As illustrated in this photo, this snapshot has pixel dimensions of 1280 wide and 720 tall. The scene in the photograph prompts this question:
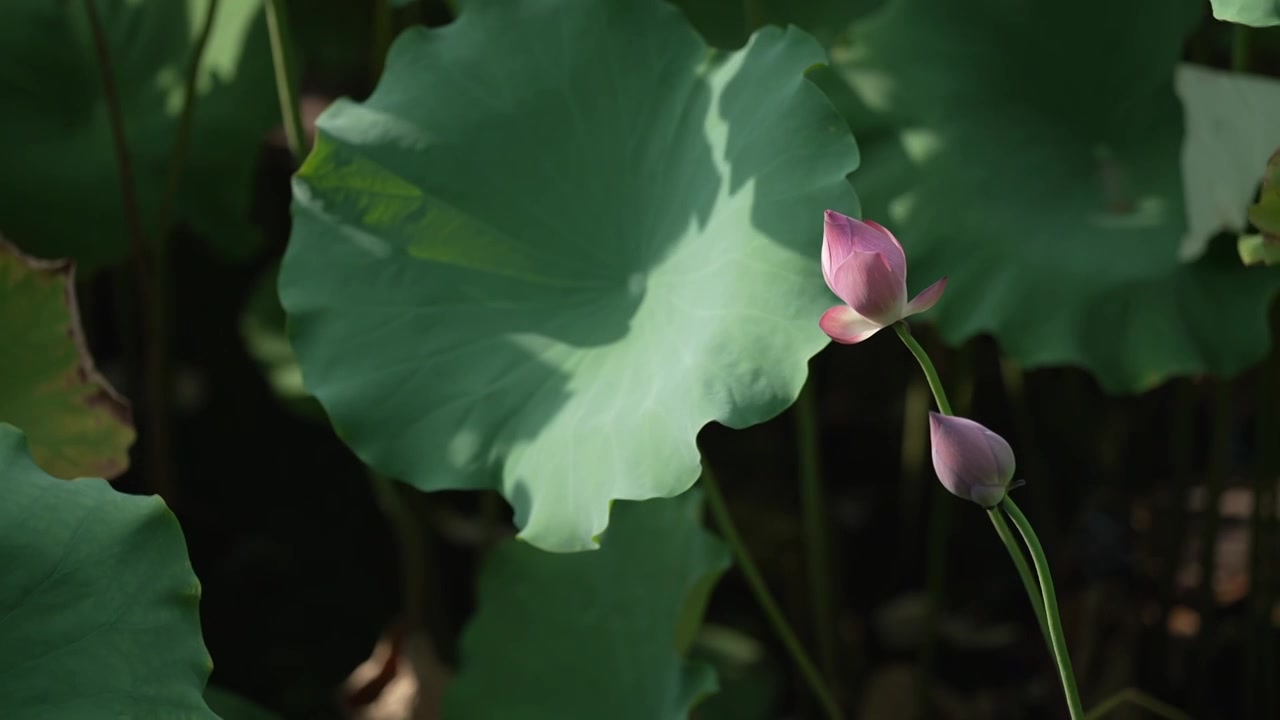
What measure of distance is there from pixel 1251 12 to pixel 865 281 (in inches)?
15.6

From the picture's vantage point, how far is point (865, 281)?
25.2 inches

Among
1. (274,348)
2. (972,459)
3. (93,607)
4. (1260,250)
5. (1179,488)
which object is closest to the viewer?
(972,459)

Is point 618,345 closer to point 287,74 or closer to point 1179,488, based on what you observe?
point 287,74

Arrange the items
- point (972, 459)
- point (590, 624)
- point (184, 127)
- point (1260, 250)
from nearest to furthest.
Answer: point (972, 459), point (1260, 250), point (590, 624), point (184, 127)

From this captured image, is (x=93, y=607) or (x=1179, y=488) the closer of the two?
(x=93, y=607)

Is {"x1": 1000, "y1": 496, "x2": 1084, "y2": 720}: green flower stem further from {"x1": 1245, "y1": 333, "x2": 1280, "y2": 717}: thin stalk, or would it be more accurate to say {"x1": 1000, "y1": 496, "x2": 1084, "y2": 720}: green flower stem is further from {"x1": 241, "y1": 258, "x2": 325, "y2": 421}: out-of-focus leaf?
{"x1": 241, "y1": 258, "x2": 325, "y2": 421}: out-of-focus leaf

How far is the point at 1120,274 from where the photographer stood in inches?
46.4

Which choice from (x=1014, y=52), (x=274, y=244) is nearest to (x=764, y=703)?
(x=1014, y=52)

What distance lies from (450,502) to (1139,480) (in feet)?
3.43

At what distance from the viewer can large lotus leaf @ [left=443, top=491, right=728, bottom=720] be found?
1146 mm

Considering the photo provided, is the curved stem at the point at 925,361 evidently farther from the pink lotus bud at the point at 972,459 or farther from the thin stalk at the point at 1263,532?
the thin stalk at the point at 1263,532

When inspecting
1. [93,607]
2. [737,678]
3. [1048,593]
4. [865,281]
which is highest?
[865,281]

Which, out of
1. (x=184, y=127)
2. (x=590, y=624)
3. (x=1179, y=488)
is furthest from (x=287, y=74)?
(x=1179, y=488)

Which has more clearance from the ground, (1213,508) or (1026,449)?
(1213,508)
